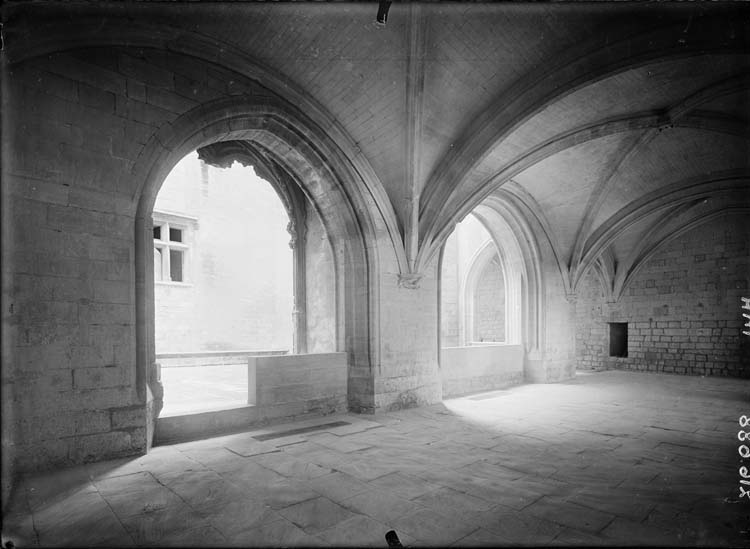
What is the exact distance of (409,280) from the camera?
702 centimetres

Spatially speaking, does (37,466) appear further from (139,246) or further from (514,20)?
(514,20)

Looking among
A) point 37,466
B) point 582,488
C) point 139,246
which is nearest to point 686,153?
point 582,488

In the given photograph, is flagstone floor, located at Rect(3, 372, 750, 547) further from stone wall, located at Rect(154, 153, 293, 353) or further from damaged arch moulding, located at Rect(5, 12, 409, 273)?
stone wall, located at Rect(154, 153, 293, 353)

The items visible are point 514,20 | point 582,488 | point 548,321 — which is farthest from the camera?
point 548,321

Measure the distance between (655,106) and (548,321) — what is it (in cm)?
523

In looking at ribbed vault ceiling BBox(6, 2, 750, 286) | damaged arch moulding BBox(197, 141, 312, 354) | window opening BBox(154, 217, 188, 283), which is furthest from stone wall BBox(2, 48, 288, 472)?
window opening BBox(154, 217, 188, 283)

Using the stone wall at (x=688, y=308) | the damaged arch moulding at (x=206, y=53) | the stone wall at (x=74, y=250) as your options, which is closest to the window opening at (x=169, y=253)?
the damaged arch moulding at (x=206, y=53)

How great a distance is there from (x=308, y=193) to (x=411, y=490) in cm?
463

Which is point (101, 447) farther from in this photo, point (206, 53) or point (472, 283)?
point (472, 283)

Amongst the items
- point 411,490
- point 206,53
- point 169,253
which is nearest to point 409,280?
point 411,490

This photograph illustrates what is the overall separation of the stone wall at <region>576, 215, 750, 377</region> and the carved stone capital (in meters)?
9.07

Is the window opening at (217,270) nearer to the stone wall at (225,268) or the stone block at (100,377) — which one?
the stone wall at (225,268)

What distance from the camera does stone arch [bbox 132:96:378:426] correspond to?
4.53 meters

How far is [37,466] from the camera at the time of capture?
379 cm
